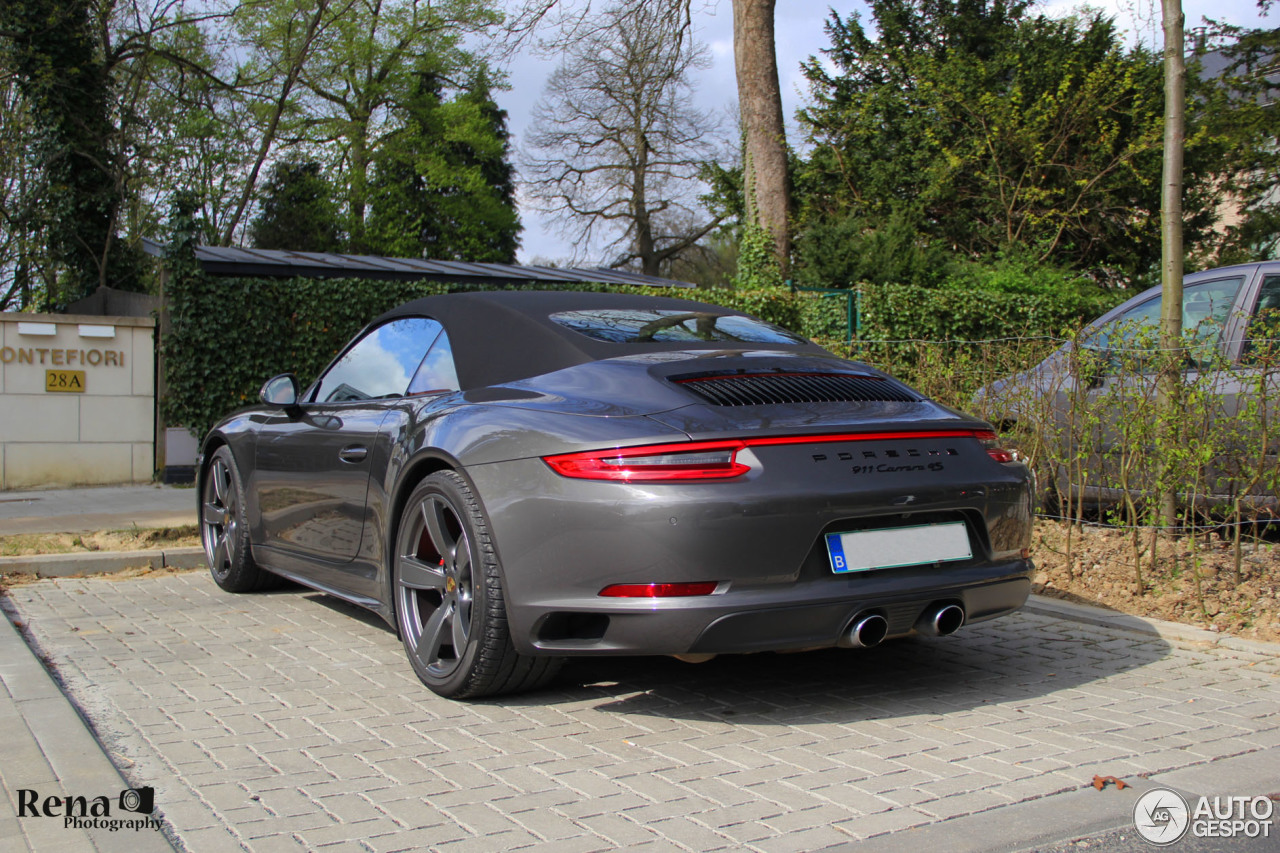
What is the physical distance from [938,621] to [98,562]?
5.17m

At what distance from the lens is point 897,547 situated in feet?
11.5

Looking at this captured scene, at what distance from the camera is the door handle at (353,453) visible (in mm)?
4500

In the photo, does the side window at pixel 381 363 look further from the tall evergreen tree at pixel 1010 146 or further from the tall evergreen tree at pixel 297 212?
the tall evergreen tree at pixel 297 212

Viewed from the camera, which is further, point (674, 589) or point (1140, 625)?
point (1140, 625)

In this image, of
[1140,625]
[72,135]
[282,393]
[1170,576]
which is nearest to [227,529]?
[282,393]

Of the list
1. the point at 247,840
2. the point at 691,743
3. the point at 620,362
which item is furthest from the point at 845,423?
the point at 247,840

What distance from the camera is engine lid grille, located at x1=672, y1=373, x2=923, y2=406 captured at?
3650 mm

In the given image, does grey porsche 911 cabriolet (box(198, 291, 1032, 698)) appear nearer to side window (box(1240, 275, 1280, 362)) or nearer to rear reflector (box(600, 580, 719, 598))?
rear reflector (box(600, 580, 719, 598))

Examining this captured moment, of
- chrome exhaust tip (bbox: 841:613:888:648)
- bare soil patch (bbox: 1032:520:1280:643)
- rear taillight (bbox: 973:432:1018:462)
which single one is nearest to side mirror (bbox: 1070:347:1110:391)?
bare soil patch (bbox: 1032:520:1280:643)

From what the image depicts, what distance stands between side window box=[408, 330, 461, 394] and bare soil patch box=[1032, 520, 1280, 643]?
3407 mm

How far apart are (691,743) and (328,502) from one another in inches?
82.9

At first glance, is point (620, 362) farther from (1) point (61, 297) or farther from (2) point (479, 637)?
(1) point (61, 297)

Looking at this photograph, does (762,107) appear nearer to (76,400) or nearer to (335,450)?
(76,400)

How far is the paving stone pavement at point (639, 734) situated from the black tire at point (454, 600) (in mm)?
123
